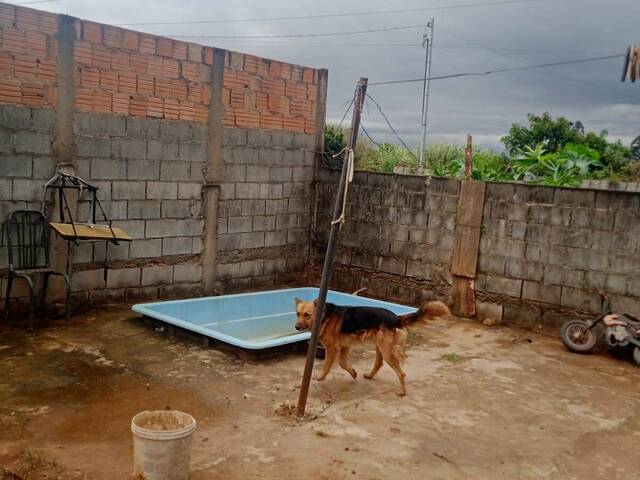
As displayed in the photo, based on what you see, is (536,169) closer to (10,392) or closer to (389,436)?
(389,436)

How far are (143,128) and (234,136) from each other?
1327 mm

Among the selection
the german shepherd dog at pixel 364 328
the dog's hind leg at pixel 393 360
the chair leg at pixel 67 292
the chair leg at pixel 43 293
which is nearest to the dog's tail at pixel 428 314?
the german shepherd dog at pixel 364 328

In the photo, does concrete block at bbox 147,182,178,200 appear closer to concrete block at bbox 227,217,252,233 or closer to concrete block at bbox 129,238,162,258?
concrete block at bbox 129,238,162,258

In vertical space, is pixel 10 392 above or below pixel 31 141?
below

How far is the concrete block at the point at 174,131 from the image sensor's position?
25.2 ft

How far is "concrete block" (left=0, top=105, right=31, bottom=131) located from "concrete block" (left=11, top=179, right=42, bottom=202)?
0.54 meters

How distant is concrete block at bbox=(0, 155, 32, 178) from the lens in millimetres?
6428

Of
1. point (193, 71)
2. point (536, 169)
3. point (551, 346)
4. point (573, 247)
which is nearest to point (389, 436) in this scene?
point (551, 346)

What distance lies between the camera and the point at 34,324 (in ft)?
21.5

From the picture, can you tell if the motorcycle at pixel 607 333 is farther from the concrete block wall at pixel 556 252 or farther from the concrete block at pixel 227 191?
the concrete block at pixel 227 191

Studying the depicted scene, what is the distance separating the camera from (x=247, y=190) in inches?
343

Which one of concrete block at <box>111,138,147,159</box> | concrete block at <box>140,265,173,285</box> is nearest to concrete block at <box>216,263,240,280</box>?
concrete block at <box>140,265,173,285</box>

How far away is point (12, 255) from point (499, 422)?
16.1 feet

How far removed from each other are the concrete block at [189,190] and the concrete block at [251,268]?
125 centimetres
